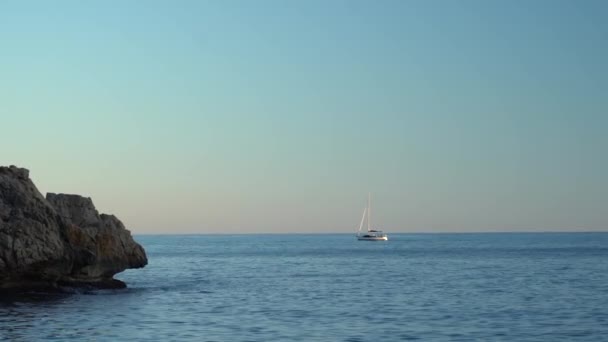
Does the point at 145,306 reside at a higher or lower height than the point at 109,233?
lower

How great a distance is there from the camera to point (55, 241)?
6084cm

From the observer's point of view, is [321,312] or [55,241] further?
[55,241]

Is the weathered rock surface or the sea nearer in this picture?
the sea

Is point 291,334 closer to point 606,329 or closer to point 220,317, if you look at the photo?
point 220,317

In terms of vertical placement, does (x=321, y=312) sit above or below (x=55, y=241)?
below

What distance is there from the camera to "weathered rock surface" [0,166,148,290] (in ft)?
192

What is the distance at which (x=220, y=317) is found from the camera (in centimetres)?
4969

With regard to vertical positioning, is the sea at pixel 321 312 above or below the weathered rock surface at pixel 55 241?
below

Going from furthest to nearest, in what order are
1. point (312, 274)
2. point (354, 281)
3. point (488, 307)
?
point (312, 274) → point (354, 281) → point (488, 307)

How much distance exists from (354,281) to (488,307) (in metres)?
30.1

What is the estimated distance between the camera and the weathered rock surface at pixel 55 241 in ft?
192

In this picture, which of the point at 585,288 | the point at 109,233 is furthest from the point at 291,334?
the point at 585,288

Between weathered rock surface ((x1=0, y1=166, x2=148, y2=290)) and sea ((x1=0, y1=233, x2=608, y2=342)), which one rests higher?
weathered rock surface ((x1=0, y1=166, x2=148, y2=290))

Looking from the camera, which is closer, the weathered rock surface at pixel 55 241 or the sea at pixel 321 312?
the sea at pixel 321 312
